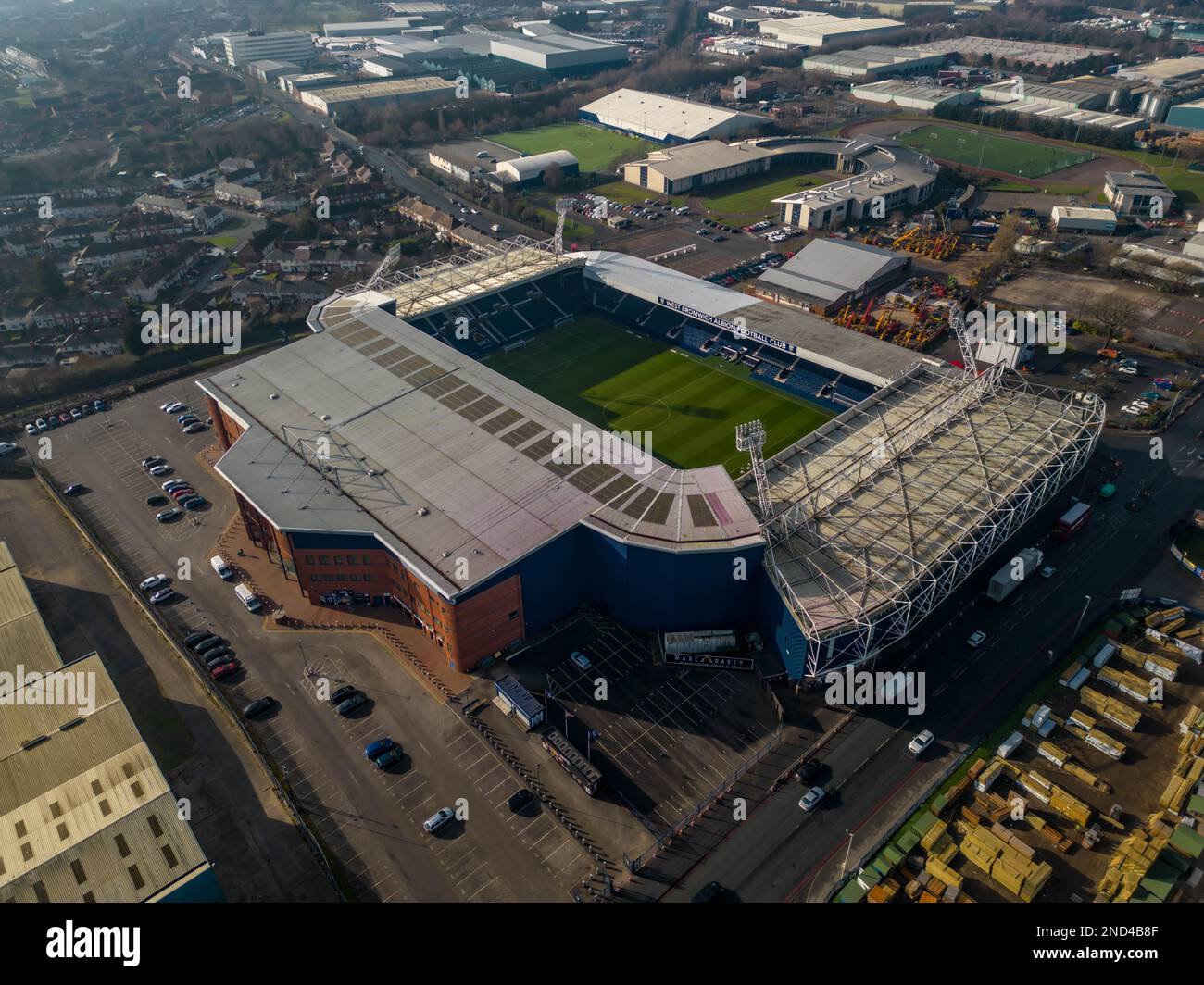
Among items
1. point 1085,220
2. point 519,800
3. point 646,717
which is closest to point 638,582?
point 646,717

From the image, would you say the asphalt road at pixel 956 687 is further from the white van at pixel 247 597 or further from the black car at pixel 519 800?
the white van at pixel 247 597

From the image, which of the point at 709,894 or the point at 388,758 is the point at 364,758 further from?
the point at 709,894

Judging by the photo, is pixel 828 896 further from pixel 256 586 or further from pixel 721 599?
pixel 256 586

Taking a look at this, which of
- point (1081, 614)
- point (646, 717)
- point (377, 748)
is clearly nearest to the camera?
point (377, 748)

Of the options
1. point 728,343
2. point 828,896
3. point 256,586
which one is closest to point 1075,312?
point 728,343

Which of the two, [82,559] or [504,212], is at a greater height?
[504,212]

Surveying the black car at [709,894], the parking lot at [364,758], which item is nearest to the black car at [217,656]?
the parking lot at [364,758]
